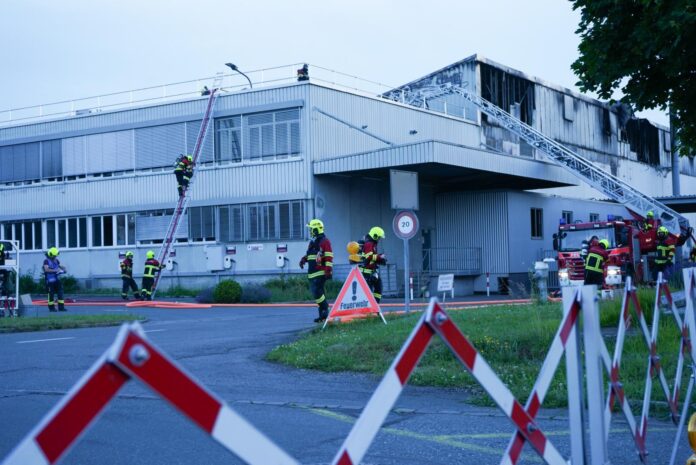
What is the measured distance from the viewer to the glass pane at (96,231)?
121ft

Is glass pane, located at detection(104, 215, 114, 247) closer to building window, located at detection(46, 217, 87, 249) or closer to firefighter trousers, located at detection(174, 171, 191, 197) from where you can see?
building window, located at detection(46, 217, 87, 249)

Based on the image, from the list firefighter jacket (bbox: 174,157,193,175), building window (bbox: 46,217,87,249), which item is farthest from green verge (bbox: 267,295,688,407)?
building window (bbox: 46,217,87,249)

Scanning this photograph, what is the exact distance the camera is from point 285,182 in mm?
31891

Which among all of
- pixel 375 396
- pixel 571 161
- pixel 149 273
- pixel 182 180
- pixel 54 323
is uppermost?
Result: pixel 571 161

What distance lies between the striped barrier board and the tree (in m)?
8.17

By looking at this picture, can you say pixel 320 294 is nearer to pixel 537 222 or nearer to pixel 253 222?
pixel 253 222

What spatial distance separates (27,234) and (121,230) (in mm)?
6217

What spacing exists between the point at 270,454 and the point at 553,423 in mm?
5293

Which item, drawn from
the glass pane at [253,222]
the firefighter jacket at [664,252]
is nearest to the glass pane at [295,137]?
the glass pane at [253,222]

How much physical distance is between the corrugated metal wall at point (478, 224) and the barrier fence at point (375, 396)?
3055cm

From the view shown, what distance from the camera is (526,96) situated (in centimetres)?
4331

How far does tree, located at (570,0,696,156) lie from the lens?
1058 cm

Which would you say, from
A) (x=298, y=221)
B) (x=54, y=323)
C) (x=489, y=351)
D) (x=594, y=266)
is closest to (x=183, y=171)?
(x=298, y=221)

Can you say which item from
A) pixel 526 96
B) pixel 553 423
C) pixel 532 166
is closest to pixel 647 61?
pixel 553 423
